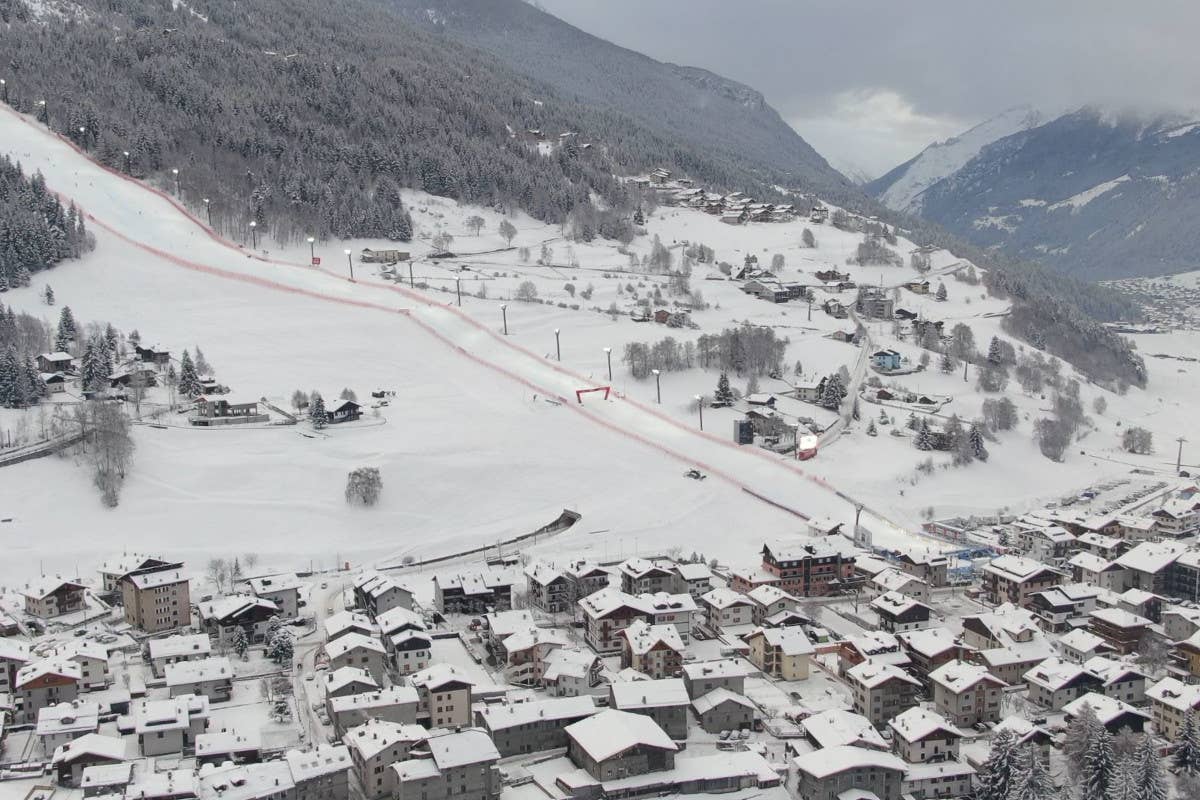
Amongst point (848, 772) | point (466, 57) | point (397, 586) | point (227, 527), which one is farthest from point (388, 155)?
point (848, 772)

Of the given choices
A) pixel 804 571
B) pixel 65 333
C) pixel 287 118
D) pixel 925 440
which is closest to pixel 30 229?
pixel 65 333

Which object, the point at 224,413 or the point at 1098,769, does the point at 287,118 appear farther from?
the point at 1098,769

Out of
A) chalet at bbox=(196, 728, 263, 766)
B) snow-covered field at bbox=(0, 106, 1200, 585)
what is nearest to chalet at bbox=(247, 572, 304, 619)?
snow-covered field at bbox=(0, 106, 1200, 585)

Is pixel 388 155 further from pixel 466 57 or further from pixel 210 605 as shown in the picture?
pixel 210 605

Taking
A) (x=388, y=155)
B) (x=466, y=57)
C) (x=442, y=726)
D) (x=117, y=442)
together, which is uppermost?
(x=466, y=57)

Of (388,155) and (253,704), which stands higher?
(388,155)

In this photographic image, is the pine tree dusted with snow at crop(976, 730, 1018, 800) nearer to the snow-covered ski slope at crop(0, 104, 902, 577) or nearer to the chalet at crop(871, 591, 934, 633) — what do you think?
the chalet at crop(871, 591, 934, 633)
